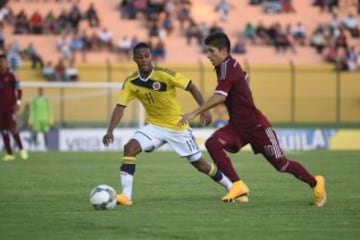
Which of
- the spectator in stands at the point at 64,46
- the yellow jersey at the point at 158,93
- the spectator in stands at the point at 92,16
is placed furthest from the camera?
the spectator in stands at the point at 92,16

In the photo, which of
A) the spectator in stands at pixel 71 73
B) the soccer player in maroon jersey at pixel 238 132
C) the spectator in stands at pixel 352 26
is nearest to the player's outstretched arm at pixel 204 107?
the soccer player in maroon jersey at pixel 238 132

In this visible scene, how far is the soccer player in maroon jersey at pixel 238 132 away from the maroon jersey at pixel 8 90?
1257cm

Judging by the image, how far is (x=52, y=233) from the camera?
1095 cm

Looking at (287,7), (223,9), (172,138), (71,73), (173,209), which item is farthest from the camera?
(287,7)

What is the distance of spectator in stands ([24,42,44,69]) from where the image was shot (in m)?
46.4

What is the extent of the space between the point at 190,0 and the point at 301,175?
4044 centimetres

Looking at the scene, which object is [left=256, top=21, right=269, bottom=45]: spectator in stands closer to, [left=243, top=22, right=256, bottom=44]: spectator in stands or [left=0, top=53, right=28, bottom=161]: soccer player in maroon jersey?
[left=243, top=22, right=256, bottom=44]: spectator in stands

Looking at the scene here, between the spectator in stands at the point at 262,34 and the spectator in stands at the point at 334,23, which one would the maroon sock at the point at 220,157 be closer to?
the spectator in stands at the point at 262,34

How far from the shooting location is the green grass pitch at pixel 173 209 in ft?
36.0

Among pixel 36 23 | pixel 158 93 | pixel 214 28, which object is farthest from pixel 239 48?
pixel 158 93

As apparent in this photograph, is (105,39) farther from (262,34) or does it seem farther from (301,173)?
(301,173)

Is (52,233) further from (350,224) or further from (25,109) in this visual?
(25,109)

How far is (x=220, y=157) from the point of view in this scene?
1406cm

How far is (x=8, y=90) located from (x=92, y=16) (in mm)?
25480
